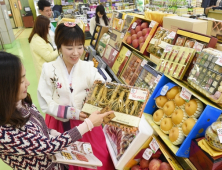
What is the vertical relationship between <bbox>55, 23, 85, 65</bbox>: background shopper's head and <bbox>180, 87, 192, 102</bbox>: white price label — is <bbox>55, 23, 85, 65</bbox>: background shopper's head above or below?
above

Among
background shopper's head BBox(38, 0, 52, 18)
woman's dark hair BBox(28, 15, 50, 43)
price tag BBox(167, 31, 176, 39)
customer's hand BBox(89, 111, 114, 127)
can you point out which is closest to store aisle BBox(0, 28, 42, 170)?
woman's dark hair BBox(28, 15, 50, 43)

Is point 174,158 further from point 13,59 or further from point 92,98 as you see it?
point 13,59

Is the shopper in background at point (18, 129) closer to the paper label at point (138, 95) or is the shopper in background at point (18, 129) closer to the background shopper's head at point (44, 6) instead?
the paper label at point (138, 95)

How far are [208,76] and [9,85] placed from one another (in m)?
1.21

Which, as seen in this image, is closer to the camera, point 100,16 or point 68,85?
point 68,85

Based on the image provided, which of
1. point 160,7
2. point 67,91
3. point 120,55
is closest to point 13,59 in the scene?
point 67,91

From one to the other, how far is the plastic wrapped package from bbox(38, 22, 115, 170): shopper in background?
90cm

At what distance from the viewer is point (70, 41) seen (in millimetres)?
1562

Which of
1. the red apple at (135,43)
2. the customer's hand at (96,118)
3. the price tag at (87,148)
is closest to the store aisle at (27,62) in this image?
the price tag at (87,148)

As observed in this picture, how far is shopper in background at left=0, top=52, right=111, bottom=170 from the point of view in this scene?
0.94 meters

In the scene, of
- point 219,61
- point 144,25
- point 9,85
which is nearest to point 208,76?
point 219,61

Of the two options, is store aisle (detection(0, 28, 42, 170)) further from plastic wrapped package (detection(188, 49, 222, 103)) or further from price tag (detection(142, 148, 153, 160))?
plastic wrapped package (detection(188, 49, 222, 103))

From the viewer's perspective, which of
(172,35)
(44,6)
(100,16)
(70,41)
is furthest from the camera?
(100,16)

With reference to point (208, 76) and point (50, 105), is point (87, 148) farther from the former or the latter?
point (208, 76)
